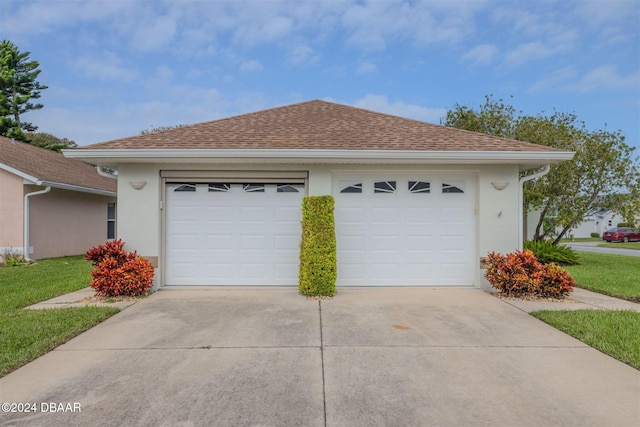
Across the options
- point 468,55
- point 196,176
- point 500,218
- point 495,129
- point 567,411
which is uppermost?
point 468,55

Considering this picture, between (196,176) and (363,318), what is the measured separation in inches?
177

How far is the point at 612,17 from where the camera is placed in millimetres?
9898

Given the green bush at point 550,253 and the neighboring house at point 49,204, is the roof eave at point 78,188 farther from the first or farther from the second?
the green bush at point 550,253

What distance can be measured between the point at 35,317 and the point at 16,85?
1291 inches

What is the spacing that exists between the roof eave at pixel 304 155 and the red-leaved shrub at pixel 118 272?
5.74 ft

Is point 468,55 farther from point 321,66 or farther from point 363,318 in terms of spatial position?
point 363,318

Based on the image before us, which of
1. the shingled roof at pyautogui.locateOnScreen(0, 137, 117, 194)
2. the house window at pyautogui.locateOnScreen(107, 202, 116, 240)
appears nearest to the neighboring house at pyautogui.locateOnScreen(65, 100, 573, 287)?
the shingled roof at pyautogui.locateOnScreen(0, 137, 117, 194)

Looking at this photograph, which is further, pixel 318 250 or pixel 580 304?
pixel 318 250

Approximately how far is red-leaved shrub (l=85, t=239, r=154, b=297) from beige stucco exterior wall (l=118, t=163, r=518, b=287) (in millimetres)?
501

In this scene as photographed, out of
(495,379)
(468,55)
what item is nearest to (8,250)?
(495,379)

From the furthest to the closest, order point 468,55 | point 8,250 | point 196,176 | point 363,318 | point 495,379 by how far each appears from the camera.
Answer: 1. point 468,55
2. point 8,250
3. point 196,176
4. point 363,318
5. point 495,379

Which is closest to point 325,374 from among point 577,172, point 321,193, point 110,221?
point 321,193

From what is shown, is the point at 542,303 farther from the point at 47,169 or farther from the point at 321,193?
the point at 47,169

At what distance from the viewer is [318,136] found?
7.43m
